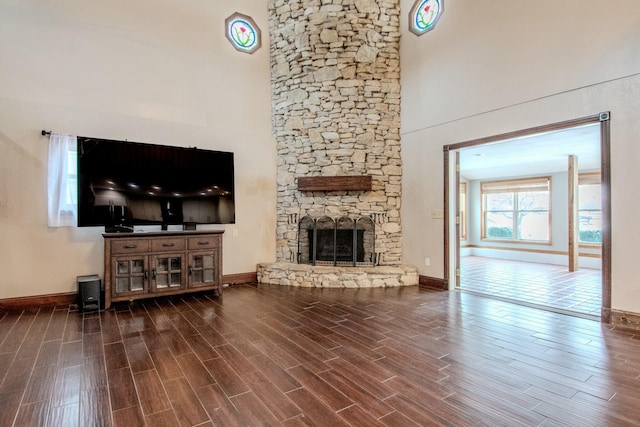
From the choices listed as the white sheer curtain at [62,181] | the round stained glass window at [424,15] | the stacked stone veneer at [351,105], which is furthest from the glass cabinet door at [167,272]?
the round stained glass window at [424,15]

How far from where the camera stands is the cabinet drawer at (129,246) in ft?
12.8

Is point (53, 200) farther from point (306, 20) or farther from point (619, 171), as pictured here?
point (619, 171)

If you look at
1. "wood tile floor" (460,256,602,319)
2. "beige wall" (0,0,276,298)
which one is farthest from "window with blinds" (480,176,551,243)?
"beige wall" (0,0,276,298)

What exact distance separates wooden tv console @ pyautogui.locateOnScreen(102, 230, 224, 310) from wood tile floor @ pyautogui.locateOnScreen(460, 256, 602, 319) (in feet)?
12.4

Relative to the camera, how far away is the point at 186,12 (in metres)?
4.98

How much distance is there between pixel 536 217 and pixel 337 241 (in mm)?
5955

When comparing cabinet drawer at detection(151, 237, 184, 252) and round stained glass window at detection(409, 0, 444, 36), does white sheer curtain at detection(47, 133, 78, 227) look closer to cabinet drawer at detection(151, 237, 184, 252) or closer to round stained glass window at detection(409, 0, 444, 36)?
cabinet drawer at detection(151, 237, 184, 252)

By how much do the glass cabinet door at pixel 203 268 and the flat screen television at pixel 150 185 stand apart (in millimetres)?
477

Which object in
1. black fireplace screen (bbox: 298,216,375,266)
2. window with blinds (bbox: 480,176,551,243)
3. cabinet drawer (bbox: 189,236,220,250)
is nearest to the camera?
cabinet drawer (bbox: 189,236,220,250)

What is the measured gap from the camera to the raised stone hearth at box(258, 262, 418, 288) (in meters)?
5.00

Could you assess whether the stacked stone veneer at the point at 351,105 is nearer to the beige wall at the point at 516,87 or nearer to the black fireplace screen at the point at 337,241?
the black fireplace screen at the point at 337,241

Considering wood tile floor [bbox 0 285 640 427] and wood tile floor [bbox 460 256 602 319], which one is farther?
wood tile floor [bbox 460 256 602 319]

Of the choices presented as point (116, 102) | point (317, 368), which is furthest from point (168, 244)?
point (317, 368)

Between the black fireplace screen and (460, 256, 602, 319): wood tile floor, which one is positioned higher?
the black fireplace screen
